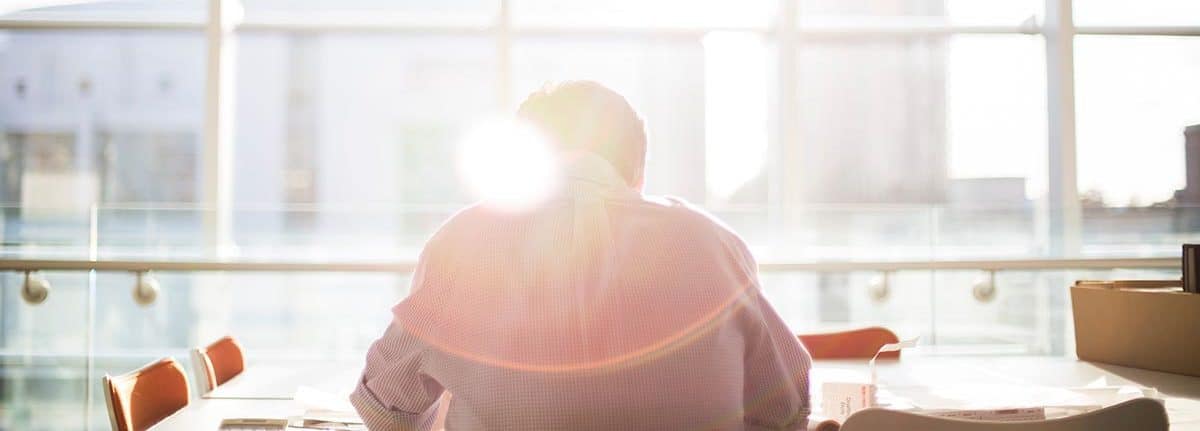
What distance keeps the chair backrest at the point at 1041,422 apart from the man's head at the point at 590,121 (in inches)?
18.5

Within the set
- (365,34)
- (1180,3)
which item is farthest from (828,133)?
(365,34)

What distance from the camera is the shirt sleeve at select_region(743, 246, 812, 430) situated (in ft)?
4.27

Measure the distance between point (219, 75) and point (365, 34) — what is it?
28.0 inches

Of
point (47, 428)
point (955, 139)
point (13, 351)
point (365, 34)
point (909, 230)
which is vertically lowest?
Result: point (47, 428)

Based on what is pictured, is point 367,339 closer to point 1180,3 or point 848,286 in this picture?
point 848,286

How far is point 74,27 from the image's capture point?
4559 millimetres

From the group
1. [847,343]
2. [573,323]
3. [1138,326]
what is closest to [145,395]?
[573,323]

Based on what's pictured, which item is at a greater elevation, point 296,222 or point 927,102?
point 927,102

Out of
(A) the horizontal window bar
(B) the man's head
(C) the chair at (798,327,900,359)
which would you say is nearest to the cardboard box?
(C) the chair at (798,327,900,359)

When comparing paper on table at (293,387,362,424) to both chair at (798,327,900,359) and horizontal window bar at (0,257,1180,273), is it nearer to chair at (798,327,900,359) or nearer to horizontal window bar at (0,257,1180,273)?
chair at (798,327,900,359)

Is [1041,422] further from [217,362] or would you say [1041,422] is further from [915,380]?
[217,362]

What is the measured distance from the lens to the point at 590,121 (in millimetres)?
1311

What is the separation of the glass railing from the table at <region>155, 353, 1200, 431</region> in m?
1.59

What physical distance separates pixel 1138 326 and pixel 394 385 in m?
1.71
